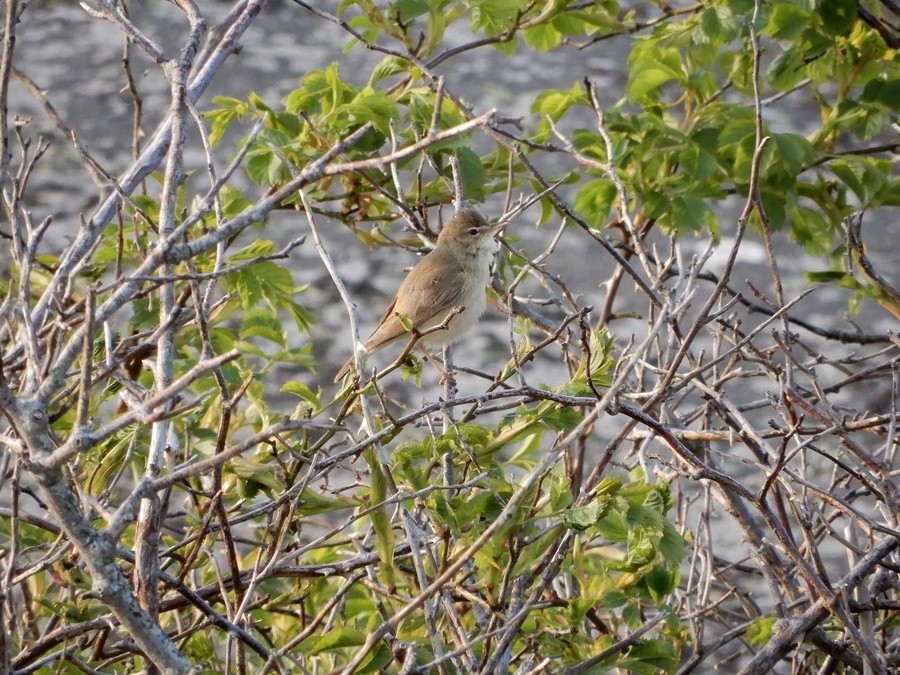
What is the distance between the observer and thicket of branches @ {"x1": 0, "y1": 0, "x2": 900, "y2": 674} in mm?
1708

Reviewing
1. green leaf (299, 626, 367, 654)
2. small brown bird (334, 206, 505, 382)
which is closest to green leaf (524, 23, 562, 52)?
small brown bird (334, 206, 505, 382)

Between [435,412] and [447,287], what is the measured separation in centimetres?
185

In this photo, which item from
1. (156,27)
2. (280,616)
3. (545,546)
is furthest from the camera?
(156,27)

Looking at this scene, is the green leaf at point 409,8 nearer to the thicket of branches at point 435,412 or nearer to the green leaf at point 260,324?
the thicket of branches at point 435,412

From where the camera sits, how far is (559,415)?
1986 mm

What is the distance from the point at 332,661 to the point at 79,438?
1.45 metres

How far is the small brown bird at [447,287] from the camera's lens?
4.05 m

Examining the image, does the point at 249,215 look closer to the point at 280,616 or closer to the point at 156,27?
the point at 280,616

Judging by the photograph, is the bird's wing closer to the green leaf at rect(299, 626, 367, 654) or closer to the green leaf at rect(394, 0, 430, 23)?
the green leaf at rect(394, 0, 430, 23)

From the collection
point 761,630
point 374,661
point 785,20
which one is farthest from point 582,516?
point 785,20

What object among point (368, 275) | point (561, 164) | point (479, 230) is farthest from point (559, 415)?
point (561, 164)

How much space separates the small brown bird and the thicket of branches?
41 cm

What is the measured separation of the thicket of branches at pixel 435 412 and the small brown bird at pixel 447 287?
41 cm

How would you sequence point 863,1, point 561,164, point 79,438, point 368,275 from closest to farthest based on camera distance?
point 79,438
point 863,1
point 368,275
point 561,164
